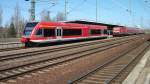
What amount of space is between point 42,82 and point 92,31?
1400 inches

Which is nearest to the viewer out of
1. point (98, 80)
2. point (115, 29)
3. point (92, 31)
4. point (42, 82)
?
point (42, 82)

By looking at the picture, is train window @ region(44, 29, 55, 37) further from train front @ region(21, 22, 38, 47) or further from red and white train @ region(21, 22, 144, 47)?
train front @ region(21, 22, 38, 47)

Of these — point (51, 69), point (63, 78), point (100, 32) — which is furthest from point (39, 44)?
point (100, 32)

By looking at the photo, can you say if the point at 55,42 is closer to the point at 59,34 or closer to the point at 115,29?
the point at 59,34

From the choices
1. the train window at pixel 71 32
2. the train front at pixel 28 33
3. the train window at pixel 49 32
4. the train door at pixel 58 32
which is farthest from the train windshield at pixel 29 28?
the train window at pixel 71 32

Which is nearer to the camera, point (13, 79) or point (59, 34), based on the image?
point (13, 79)

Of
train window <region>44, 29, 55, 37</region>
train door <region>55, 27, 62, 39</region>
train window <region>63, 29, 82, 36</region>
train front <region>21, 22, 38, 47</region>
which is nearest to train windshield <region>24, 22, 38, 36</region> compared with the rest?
train front <region>21, 22, 38, 47</region>

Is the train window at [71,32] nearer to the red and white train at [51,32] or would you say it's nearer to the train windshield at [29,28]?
the red and white train at [51,32]

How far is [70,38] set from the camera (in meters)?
35.8

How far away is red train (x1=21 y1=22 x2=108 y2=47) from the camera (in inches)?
1104

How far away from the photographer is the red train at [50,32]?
2805cm

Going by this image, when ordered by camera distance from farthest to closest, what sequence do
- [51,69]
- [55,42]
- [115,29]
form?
1. [115,29]
2. [55,42]
3. [51,69]

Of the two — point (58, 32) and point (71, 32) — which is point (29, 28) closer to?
point (58, 32)

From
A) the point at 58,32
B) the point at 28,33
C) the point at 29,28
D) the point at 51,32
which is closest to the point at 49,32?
the point at 51,32
